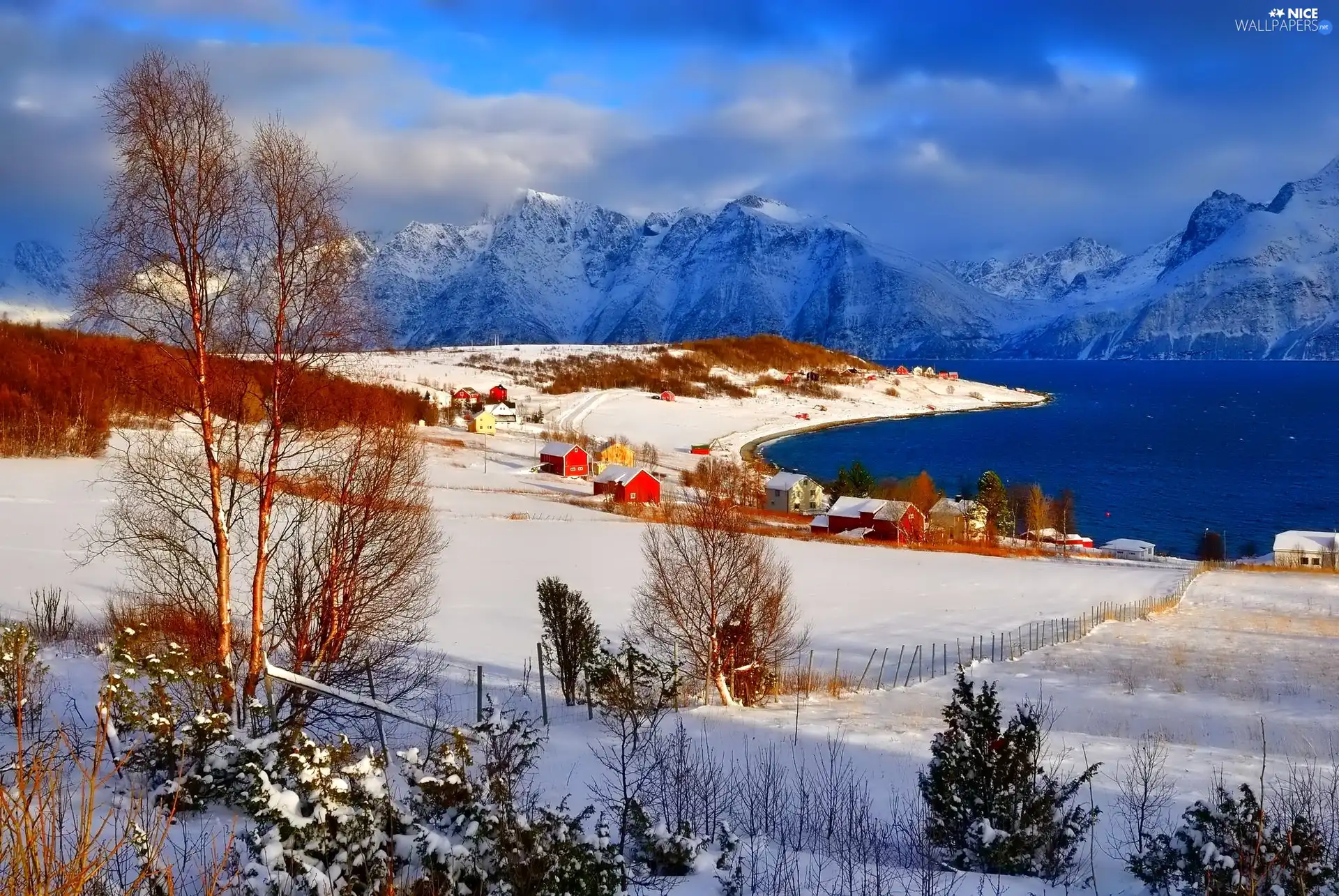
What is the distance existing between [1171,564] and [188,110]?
46.2 m

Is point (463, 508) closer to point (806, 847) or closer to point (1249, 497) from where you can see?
point (806, 847)

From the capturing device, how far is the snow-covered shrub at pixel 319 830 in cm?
463

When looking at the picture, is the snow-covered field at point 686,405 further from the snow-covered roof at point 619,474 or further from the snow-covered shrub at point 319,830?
the snow-covered shrub at point 319,830

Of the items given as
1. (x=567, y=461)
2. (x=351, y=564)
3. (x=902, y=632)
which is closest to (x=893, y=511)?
(x=567, y=461)

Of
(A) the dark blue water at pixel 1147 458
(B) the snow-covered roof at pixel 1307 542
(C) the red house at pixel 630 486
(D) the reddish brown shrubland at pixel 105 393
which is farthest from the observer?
(A) the dark blue water at pixel 1147 458

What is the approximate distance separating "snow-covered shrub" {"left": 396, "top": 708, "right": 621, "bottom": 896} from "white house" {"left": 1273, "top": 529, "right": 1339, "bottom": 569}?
165 ft

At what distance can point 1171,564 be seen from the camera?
1708 inches

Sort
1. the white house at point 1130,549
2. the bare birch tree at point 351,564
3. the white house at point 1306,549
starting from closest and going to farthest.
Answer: the bare birch tree at point 351,564, the white house at point 1306,549, the white house at point 1130,549

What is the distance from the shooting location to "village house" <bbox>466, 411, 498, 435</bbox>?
8238 cm

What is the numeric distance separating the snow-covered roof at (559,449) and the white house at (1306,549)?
1704 inches

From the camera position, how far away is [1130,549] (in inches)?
1977

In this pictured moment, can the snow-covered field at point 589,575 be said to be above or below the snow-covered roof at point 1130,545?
below

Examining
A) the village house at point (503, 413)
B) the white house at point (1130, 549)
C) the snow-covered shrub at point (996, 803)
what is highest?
the village house at point (503, 413)

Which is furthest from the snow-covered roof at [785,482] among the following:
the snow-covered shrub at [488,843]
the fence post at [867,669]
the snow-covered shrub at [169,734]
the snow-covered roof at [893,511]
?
the snow-covered shrub at [488,843]
